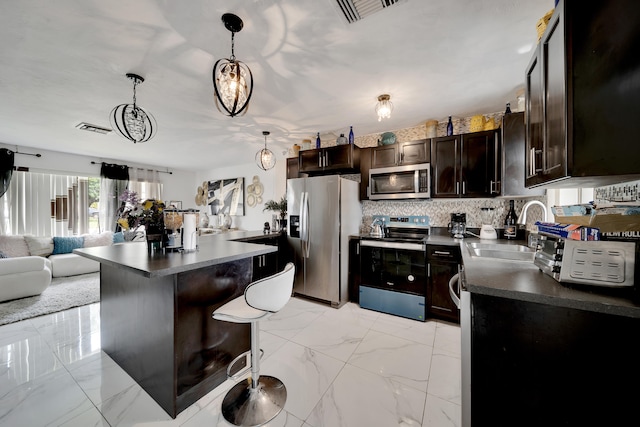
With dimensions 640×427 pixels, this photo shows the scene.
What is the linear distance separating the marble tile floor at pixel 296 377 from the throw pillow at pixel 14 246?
229 centimetres

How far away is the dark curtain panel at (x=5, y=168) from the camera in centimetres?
428

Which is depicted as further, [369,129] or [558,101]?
[369,129]

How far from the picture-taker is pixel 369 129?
3607 millimetres

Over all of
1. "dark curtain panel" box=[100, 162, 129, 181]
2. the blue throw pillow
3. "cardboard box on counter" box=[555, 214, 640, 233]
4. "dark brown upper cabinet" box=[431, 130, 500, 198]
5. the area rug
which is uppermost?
"dark curtain panel" box=[100, 162, 129, 181]

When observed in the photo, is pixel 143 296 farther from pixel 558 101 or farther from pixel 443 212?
pixel 443 212

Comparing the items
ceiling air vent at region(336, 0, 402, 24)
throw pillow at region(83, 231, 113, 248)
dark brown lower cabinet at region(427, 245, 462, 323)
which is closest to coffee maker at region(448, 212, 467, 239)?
dark brown lower cabinet at region(427, 245, 462, 323)

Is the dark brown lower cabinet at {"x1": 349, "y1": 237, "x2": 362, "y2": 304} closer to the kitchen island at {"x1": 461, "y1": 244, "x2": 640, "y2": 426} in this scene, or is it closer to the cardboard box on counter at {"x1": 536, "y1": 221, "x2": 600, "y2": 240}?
the kitchen island at {"x1": 461, "y1": 244, "x2": 640, "y2": 426}

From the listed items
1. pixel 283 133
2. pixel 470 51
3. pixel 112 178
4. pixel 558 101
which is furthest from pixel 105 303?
pixel 112 178

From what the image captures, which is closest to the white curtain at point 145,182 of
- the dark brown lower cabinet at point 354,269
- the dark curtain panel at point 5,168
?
the dark curtain panel at point 5,168

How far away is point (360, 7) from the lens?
4.76 ft

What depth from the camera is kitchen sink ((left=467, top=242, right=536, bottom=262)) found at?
201 cm

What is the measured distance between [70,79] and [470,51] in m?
3.59

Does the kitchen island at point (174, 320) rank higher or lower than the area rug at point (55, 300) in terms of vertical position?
higher

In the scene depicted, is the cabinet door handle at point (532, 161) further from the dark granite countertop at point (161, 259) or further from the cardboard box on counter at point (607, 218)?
the dark granite countertop at point (161, 259)
